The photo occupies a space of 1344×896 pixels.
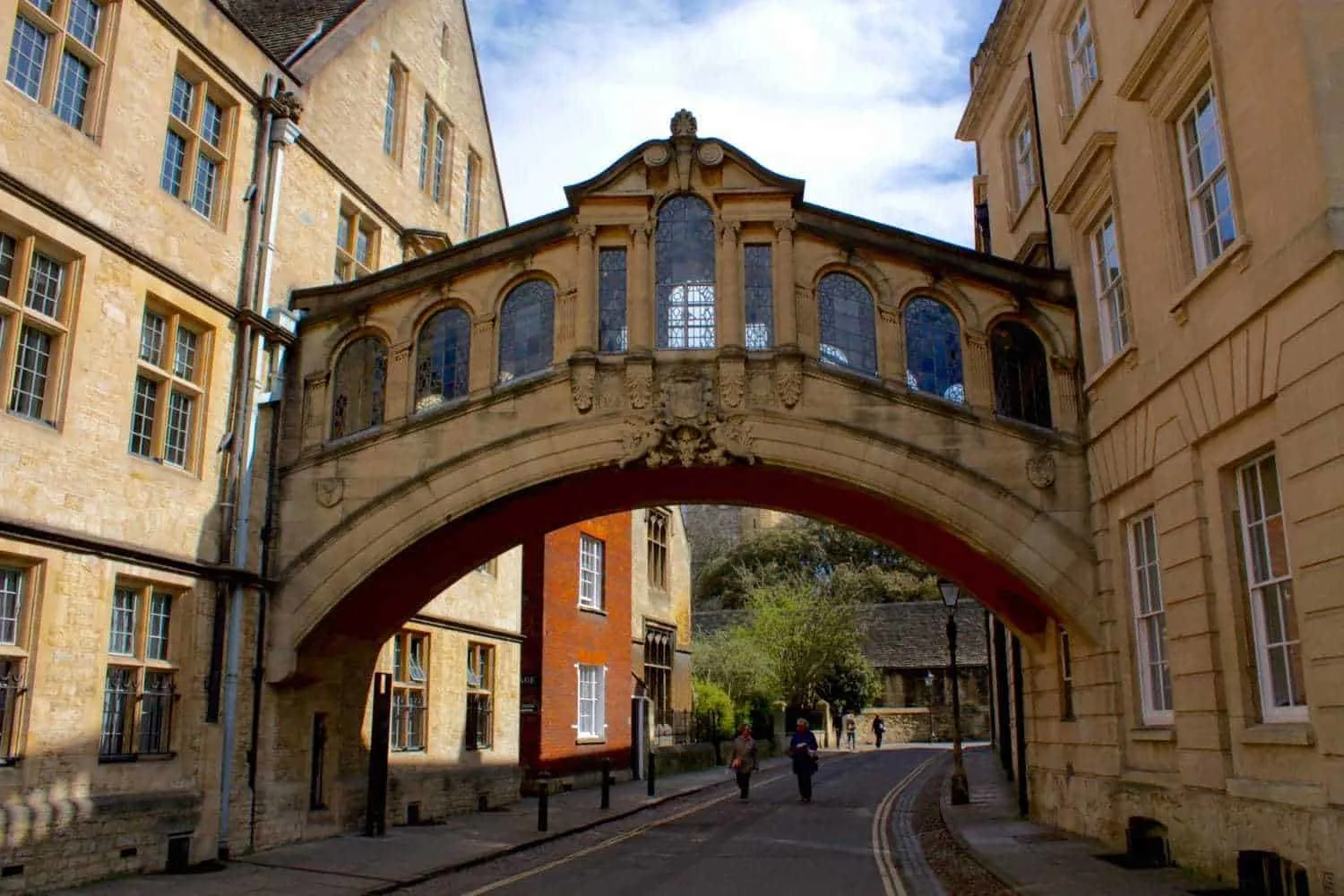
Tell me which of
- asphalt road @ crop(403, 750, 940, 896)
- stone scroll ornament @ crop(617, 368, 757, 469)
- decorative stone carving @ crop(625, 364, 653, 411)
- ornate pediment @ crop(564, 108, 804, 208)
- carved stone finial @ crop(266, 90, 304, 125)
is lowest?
asphalt road @ crop(403, 750, 940, 896)

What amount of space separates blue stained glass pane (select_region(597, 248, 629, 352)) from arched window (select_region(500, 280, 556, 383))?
0.71 metres

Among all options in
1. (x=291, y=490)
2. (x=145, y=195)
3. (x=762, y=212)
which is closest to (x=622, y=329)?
Result: (x=762, y=212)

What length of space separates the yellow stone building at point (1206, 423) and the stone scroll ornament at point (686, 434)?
4688mm

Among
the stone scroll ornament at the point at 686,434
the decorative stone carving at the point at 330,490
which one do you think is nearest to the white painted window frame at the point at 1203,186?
the stone scroll ornament at the point at 686,434

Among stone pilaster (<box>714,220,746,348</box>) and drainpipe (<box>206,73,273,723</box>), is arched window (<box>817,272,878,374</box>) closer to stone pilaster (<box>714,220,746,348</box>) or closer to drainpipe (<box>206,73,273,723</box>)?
stone pilaster (<box>714,220,746,348</box>)

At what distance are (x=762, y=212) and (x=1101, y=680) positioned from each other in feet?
25.1

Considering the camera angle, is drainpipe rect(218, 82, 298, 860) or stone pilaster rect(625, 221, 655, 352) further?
stone pilaster rect(625, 221, 655, 352)

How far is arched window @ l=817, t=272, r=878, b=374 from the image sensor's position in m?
15.5

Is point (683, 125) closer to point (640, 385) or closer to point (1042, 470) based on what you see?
point (640, 385)

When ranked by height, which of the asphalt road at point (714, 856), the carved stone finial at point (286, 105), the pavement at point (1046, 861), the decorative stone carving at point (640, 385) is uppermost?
the carved stone finial at point (286, 105)

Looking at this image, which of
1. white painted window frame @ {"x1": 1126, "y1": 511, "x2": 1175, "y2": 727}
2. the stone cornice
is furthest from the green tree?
white painted window frame @ {"x1": 1126, "y1": 511, "x2": 1175, "y2": 727}

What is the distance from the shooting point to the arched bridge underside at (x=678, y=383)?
1494cm

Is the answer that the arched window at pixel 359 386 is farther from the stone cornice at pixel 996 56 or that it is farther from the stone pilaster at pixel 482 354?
the stone cornice at pixel 996 56

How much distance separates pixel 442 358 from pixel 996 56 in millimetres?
10325
